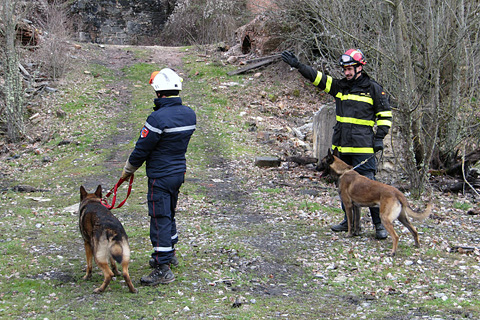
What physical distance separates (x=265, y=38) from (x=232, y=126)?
6307 mm

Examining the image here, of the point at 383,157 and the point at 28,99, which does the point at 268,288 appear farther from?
the point at 28,99

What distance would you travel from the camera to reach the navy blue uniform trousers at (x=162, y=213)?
523 centimetres

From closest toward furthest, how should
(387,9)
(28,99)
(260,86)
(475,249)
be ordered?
(475,249) → (387,9) → (28,99) → (260,86)

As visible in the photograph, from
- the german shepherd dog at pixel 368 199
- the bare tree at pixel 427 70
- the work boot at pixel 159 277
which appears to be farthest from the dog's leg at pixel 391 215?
the work boot at pixel 159 277

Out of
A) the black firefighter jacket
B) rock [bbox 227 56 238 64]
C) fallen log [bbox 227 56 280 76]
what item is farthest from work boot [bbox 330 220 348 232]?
rock [bbox 227 56 238 64]

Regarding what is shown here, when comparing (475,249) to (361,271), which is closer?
(361,271)

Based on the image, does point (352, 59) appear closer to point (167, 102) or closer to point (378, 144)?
point (378, 144)

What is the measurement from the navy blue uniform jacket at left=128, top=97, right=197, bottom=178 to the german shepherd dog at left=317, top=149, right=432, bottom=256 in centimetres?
245

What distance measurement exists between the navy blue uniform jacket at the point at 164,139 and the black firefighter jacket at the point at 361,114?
2511 mm

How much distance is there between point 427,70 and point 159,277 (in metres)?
6.27

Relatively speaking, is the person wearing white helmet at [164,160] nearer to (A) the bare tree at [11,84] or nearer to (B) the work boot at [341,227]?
(B) the work boot at [341,227]

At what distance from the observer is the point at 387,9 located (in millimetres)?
9516

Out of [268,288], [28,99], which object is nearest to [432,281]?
[268,288]

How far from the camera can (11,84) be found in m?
14.0
